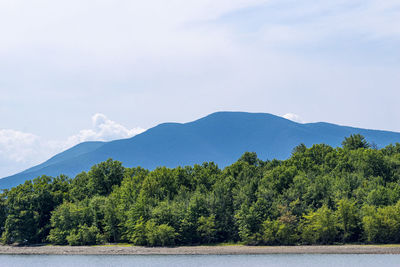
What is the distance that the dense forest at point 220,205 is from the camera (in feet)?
331

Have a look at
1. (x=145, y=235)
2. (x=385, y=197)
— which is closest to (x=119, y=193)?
(x=145, y=235)

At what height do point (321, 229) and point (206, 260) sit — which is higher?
point (321, 229)

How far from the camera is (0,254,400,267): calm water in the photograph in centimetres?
8156

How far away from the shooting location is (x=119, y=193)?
126 m

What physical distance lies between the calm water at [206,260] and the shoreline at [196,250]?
11.9ft

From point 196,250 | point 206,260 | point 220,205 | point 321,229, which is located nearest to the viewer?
point 206,260

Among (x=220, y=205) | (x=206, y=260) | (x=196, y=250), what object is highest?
(x=220, y=205)

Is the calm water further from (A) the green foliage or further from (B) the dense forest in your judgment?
(B) the dense forest

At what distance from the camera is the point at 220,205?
111312 mm

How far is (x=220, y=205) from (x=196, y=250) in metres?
12.3

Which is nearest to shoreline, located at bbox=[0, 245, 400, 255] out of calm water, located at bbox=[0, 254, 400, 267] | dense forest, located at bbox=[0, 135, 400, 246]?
dense forest, located at bbox=[0, 135, 400, 246]

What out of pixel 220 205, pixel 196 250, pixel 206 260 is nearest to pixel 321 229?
pixel 220 205

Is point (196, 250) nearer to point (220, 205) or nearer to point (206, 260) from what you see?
point (206, 260)

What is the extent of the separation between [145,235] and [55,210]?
86.8 ft
